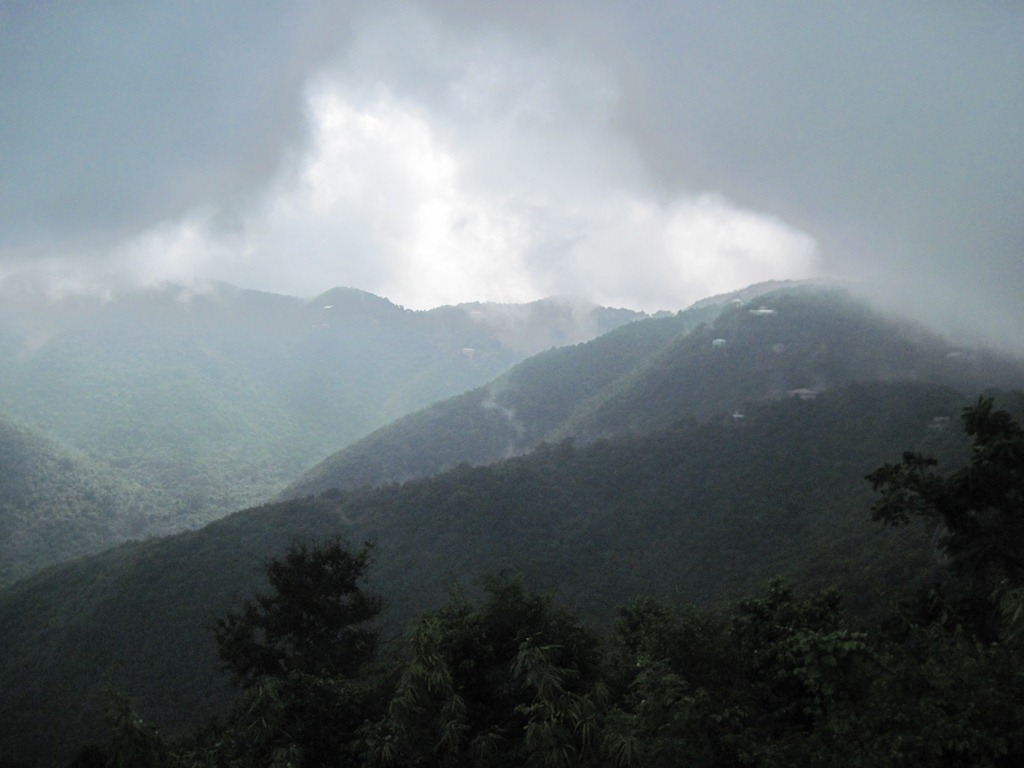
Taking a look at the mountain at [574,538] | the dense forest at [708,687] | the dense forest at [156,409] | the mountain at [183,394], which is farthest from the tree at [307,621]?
the mountain at [183,394]

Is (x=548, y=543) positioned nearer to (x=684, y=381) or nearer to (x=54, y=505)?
(x=684, y=381)

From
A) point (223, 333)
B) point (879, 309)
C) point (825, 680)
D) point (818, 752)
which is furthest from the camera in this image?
point (223, 333)

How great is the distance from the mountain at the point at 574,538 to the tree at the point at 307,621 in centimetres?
1295

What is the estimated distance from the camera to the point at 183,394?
154500mm

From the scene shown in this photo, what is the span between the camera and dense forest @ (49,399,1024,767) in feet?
27.7

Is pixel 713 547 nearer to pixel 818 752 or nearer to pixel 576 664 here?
pixel 576 664

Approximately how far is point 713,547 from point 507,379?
7877 centimetres

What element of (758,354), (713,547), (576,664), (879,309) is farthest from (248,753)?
(879,309)

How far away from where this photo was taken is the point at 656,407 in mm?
92562

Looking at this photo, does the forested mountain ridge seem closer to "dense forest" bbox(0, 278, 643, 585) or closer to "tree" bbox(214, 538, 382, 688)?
"dense forest" bbox(0, 278, 643, 585)

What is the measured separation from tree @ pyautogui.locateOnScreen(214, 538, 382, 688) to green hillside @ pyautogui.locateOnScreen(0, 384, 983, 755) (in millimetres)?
19122

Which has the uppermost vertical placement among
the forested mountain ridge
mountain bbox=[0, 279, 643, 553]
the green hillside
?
mountain bbox=[0, 279, 643, 553]

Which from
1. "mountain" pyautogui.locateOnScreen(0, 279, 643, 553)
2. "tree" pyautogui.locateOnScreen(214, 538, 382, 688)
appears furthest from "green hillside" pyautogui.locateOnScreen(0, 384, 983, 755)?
"mountain" pyautogui.locateOnScreen(0, 279, 643, 553)

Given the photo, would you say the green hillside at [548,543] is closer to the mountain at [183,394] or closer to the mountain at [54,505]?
the mountain at [54,505]
